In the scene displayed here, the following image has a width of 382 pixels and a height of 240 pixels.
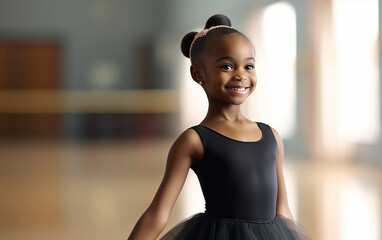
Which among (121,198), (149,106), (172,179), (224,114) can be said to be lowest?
(121,198)

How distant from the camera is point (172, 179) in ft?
3.96

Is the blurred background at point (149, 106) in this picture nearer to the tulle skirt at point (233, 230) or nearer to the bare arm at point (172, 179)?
the tulle skirt at point (233, 230)

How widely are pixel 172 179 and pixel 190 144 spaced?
8cm

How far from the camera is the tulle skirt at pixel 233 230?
1200 millimetres

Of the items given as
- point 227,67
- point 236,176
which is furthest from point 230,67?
point 236,176

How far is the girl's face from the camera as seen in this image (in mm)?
1190

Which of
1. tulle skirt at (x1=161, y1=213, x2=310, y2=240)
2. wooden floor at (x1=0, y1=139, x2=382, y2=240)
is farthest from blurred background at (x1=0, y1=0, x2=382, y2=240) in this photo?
tulle skirt at (x1=161, y1=213, x2=310, y2=240)

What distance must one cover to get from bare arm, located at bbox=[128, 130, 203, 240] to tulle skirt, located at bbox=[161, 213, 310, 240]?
86 millimetres

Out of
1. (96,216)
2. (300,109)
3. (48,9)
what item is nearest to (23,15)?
(48,9)

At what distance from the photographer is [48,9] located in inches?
484

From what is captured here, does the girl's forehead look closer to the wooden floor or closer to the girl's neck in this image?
the girl's neck

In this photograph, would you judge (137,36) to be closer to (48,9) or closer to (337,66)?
(48,9)

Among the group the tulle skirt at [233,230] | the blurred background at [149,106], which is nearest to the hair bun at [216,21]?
the tulle skirt at [233,230]

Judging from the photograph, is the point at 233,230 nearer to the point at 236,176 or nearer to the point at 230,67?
the point at 236,176
